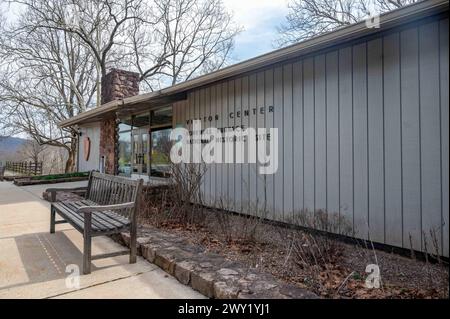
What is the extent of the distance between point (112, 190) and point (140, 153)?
537 cm

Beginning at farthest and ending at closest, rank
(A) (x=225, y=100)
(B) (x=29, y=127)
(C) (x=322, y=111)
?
(B) (x=29, y=127)
(A) (x=225, y=100)
(C) (x=322, y=111)

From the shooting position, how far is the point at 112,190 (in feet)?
14.4

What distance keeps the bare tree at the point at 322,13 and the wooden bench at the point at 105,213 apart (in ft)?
35.3

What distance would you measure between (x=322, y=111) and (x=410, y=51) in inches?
50.0

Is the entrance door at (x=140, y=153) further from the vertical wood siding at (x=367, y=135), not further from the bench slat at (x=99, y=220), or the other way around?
the bench slat at (x=99, y=220)

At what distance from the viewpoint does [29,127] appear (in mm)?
19891

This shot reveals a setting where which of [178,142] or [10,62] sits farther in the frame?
[10,62]

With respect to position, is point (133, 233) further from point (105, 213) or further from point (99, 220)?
point (105, 213)

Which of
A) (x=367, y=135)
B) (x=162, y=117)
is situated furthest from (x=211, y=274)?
(x=162, y=117)

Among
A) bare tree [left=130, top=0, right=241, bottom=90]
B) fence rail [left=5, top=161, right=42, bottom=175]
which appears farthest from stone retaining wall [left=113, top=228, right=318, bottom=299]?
fence rail [left=5, top=161, right=42, bottom=175]

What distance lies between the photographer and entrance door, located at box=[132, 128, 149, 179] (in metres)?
9.30

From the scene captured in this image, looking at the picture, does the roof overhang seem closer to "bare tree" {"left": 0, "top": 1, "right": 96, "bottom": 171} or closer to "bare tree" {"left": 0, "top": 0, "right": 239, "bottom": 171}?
"bare tree" {"left": 0, "top": 0, "right": 239, "bottom": 171}

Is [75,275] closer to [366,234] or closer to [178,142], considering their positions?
[366,234]
